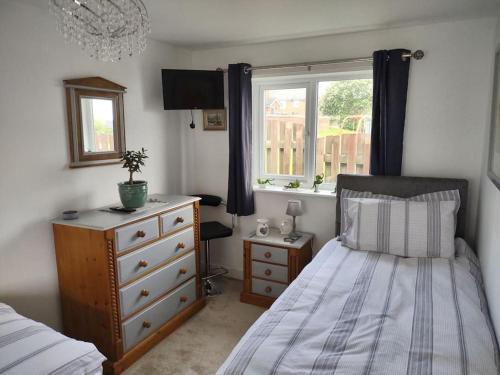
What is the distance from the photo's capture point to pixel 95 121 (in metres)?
2.64

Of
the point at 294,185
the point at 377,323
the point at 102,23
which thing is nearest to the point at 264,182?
the point at 294,185

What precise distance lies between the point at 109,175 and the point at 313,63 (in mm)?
1925

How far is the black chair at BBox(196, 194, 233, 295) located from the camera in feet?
10.7

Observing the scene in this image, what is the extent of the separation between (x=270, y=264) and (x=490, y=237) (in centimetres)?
166

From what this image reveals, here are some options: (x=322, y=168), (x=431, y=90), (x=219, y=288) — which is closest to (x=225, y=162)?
(x=322, y=168)

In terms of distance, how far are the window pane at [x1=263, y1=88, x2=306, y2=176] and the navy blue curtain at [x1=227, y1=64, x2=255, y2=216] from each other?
26cm

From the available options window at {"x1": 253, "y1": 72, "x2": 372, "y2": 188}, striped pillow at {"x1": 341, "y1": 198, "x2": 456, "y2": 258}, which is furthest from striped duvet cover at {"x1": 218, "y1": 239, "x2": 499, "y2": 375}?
window at {"x1": 253, "y1": 72, "x2": 372, "y2": 188}

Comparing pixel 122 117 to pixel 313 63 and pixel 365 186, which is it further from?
pixel 365 186

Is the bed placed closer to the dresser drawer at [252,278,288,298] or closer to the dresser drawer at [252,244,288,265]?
the dresser drawer at [252,244,288,265]

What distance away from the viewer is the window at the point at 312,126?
308 cm

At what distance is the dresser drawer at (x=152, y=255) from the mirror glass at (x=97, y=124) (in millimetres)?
859

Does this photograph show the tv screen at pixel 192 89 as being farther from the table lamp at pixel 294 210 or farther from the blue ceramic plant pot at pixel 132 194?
the table lamp at pixel 294 210

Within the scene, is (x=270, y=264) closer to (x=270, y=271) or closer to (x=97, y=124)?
(x=270, y=271)

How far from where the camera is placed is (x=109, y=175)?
2.80 meters
